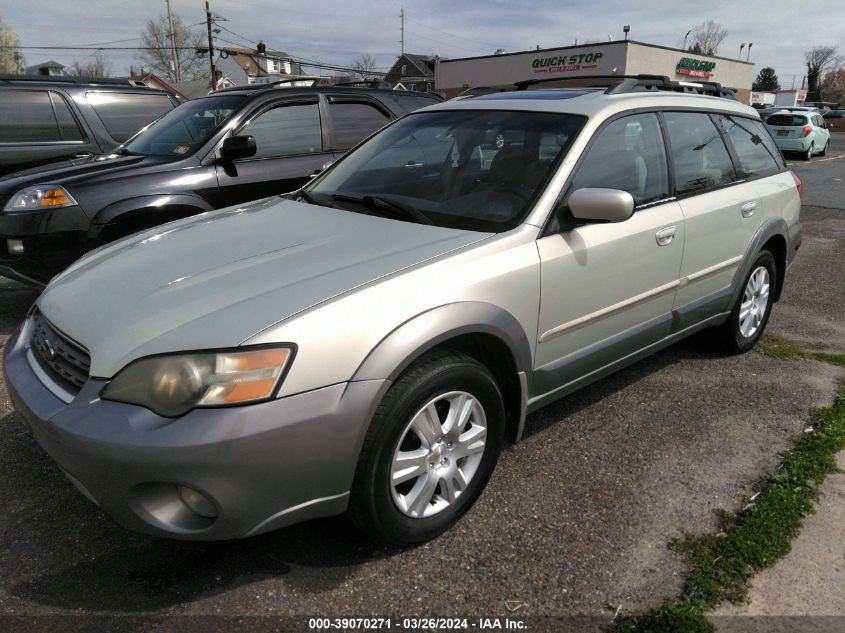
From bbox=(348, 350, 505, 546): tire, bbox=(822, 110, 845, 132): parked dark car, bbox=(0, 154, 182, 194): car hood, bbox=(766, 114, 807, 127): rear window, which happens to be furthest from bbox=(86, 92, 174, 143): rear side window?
bbox=(822, 110, 845, 132): parked dark car

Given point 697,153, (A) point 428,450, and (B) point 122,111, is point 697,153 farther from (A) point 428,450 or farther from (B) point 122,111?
(B) point 122,111

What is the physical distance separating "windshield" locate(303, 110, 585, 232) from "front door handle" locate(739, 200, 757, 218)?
1494 millimetres

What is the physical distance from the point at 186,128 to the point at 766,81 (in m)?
104

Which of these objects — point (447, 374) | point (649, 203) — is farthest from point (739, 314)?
point (447, 374)

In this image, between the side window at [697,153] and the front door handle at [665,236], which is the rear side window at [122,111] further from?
the front door handle at [665,236]

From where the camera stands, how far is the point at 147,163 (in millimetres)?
4938

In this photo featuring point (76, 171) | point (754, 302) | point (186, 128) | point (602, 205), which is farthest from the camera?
point (186, 128)

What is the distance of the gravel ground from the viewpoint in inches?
87.0

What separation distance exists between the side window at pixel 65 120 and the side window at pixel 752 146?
6085mm

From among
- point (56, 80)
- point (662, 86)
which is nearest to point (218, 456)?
point (662, 86)

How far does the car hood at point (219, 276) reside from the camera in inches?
82.5

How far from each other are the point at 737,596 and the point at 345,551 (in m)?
1.37

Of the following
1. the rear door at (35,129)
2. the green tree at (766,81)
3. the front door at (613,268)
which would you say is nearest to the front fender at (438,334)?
A: the front door at (613,268)

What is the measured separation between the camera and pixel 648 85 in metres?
3.86
